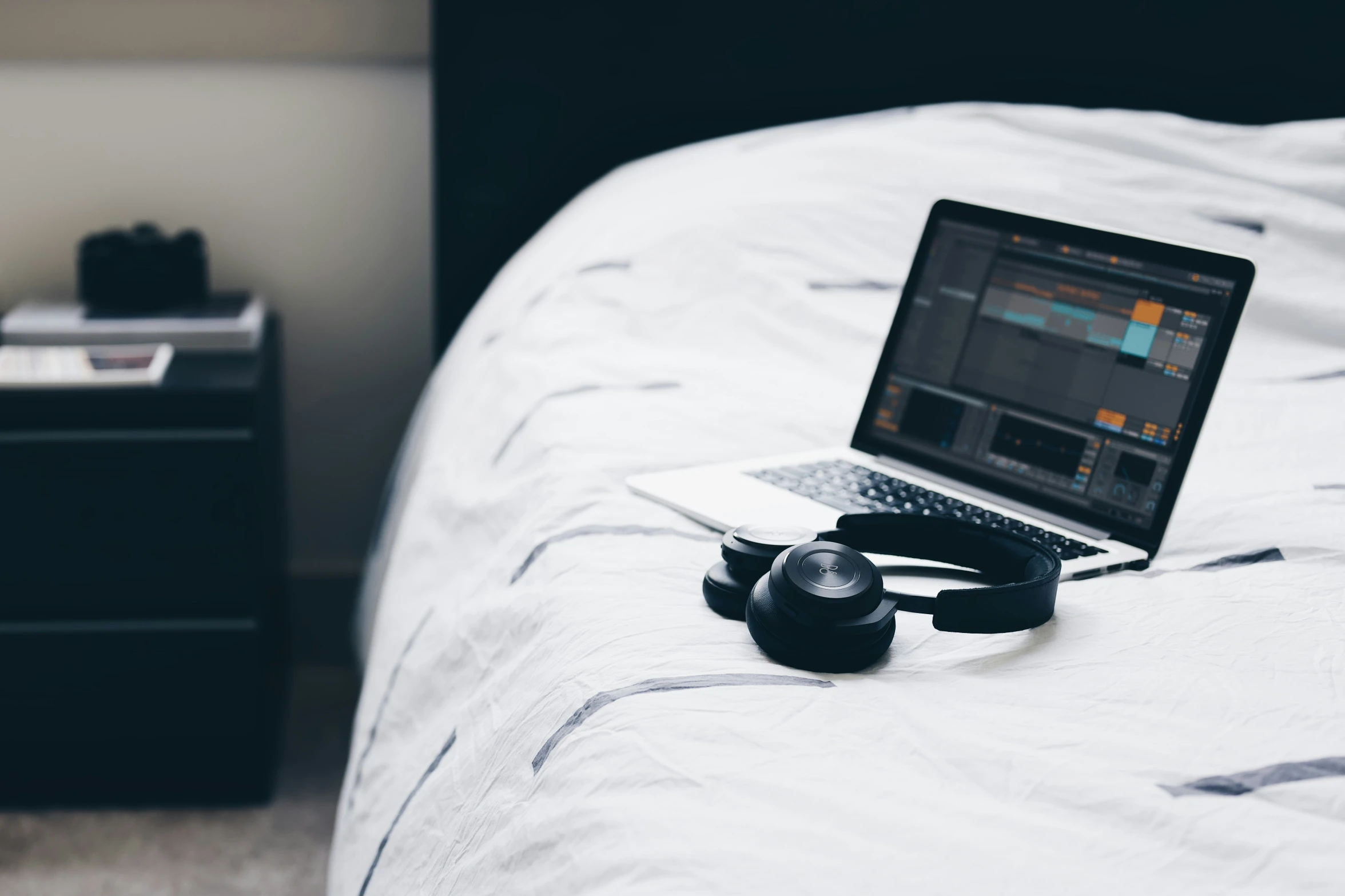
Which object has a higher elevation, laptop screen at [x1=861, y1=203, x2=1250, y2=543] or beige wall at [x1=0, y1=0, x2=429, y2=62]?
beige wall at [x1=0, y1=0, x2=429, y2=62]

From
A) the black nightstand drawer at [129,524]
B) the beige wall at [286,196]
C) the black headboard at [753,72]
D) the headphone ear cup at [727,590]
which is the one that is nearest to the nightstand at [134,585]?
the black nightstand drawer at [129,524]

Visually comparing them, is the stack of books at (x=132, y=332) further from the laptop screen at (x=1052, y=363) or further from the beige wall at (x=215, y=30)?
the laptop screen at (x=1052, y=363)

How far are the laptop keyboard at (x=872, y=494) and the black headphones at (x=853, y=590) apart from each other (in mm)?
100

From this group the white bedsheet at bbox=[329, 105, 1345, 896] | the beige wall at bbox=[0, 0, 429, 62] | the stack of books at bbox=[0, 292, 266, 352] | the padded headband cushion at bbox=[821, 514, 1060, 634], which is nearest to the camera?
the white bedsheet at bbox=[329, 105, 1345, 896]

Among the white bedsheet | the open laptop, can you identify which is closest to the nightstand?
the white bedsheet

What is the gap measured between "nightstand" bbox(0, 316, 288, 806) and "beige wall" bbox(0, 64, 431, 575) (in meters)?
0.35

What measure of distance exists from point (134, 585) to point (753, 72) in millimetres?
1061

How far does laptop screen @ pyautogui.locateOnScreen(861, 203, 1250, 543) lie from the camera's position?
29.4 inches

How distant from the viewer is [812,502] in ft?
2.59

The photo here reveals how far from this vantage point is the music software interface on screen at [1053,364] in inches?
29.5

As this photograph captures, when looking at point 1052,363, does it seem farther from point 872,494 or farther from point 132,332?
point 132,332

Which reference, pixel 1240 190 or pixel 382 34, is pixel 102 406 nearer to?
pixel 382 34

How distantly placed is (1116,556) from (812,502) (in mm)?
197

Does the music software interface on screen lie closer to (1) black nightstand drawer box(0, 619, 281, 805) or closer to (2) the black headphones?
(2) the black headphones
